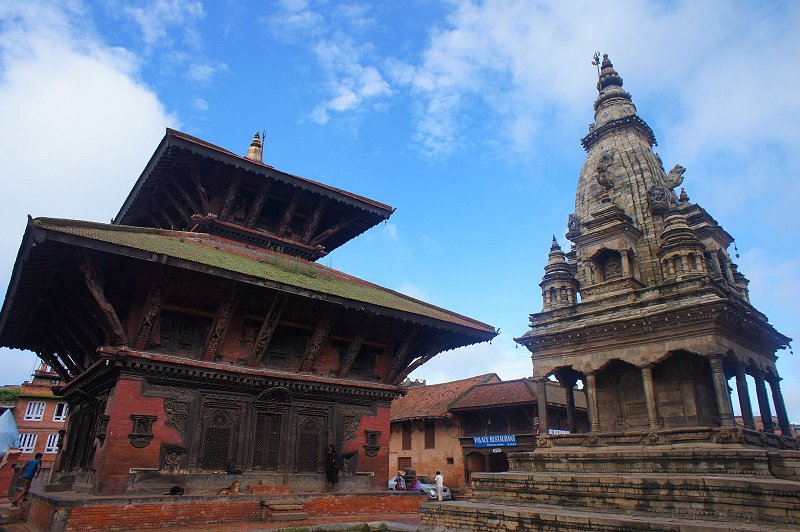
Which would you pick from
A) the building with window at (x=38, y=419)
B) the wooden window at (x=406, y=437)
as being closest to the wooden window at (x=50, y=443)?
the building with window at (x=38, y=419)

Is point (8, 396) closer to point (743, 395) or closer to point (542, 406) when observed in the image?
point (542, 406)

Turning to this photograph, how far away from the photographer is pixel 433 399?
3794 centimetres

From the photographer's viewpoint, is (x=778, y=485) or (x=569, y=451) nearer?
(x=778, y=485)

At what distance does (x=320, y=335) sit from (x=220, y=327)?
265 cm

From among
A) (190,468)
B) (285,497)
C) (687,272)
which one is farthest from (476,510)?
(687,272)

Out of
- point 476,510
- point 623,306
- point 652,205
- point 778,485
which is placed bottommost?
point 476,510

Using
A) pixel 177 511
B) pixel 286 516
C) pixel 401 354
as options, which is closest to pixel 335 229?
pixel 401 354

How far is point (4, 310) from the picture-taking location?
13969mm

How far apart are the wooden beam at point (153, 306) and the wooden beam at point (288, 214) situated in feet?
17.9

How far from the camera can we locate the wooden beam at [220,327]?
41.5ft

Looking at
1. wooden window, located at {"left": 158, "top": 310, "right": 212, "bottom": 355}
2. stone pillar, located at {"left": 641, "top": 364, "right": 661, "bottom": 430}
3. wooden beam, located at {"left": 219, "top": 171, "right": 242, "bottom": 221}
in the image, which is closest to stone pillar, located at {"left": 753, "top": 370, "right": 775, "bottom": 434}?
stone pillar, located at {"left": 641, "top": 364, "right": 661, "bottom": 430}

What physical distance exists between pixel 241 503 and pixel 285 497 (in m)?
1.05

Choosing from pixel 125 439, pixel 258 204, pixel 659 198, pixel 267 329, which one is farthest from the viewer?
pixel 659 198

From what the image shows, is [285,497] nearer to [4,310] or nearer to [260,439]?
[260,439]
